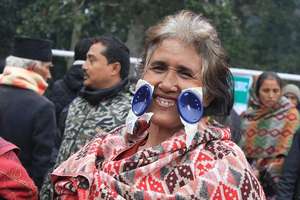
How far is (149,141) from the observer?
262 cm

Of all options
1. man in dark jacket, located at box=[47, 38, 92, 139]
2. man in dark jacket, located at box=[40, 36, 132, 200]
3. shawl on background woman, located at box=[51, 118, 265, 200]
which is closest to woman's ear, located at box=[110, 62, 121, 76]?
man in dark jacket, located at box=[40, 36, 132, 200]

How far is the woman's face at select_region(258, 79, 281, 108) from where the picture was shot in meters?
6.20

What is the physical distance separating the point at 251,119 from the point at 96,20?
977 cm

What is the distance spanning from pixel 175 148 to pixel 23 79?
2546 mm

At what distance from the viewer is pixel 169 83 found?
8.07 ft

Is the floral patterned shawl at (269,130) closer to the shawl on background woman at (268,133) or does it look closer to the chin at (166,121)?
the shawl on background woman at (268,133)

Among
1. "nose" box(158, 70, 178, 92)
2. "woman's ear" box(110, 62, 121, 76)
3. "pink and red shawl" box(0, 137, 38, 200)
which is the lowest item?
"pink and red shawl" box(0, 137, 38, 200)

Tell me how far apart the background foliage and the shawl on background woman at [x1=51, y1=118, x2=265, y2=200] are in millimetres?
9134

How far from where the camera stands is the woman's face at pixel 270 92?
620 centimetres

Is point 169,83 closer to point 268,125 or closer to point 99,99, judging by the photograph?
point 99,99

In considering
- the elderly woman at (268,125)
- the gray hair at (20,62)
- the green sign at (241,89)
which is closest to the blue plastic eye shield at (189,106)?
the gray hair at (20,62)

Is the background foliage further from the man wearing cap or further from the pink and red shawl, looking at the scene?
the pink and red shawl

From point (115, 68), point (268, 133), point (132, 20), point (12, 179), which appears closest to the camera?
point (12, 179)

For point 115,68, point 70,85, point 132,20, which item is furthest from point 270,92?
point 132,20
